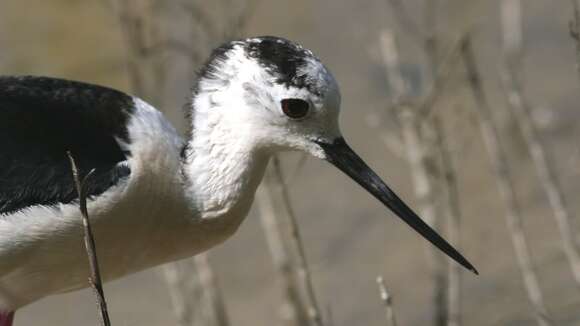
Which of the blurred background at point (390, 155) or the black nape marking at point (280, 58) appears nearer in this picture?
the black nape marking at point (280, 58)

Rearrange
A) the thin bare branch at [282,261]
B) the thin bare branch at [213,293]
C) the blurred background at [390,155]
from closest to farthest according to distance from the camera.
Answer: the thin bare branch at [213,293] → the blurred background at [390,155] → the thin bare branch at [282,261]

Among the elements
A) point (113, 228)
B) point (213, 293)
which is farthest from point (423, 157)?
point (113, 228)

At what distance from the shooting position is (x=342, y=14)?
6.37 m

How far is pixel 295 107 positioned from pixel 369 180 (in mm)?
271

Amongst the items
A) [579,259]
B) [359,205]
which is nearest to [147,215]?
[579,259]

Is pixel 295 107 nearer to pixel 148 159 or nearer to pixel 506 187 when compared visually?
pixel 148 159

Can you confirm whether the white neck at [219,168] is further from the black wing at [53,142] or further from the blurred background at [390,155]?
the blurred background at [390,155]

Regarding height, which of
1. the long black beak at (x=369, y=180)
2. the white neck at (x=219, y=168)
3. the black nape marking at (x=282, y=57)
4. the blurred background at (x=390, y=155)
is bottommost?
the long black beak at (x=369, y=180)

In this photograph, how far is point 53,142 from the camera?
10.1 ft

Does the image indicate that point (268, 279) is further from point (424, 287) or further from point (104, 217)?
point (104, 217)

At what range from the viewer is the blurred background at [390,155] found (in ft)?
13.6

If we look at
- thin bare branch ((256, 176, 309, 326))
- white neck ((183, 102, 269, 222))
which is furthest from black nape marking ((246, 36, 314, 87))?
thin bare branch ((256, 176, 309, 326))

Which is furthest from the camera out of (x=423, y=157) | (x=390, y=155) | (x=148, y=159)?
(x=390, y=155)

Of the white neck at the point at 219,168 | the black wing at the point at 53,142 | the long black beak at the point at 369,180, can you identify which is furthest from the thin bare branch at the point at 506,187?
the black wing at the point at 53,142
